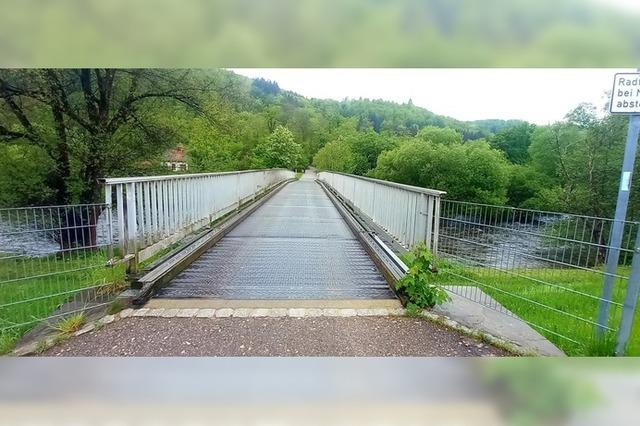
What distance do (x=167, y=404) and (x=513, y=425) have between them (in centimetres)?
193

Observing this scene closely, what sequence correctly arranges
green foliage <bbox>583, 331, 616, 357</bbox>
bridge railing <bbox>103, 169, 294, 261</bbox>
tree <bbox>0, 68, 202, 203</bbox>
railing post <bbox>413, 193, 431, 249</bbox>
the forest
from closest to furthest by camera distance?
green foliage <bbox>583, 331, 616, 357</bbox>, bridge railing <bbox>103, 169, 294, 261</bbox>, railing post <bbox>413, 193, 431, 249</bbox>, the forest, tree <bbox>0, 68, 202, 203</bbox>

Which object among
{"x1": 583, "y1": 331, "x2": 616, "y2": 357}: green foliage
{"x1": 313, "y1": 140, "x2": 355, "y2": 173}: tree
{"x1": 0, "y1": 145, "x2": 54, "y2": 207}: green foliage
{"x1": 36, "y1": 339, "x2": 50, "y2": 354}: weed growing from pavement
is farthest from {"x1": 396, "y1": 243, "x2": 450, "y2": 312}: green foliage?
{"x1": 313, "y1": 140, "x2": 355, "y2": 173}: tree

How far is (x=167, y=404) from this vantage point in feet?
6.44

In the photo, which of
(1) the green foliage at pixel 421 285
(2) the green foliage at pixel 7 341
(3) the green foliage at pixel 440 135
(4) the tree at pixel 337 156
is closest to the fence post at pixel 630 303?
(1) the green foliage at pixel 421 285

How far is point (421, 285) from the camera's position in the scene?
2723 millimetres

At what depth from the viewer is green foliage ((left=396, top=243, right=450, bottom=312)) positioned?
269cm

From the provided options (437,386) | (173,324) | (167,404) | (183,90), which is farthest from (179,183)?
(183,90)

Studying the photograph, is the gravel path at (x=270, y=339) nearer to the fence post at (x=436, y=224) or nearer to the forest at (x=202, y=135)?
the fence post at (x=436, y=224)

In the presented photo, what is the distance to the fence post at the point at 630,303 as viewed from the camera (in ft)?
6.55

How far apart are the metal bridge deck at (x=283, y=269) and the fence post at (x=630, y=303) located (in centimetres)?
153

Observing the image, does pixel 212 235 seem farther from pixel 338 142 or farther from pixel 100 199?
pixel 338 142

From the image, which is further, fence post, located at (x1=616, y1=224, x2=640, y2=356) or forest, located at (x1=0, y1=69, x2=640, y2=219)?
forest, located at (x1=0, y1=69, x2=640, y2=219)

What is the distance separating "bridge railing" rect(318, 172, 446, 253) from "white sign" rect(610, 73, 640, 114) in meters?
1.20

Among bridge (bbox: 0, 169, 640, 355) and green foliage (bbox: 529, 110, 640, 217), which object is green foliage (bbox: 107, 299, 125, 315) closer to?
bridge (bbox: 0, 169, 640, 355)
